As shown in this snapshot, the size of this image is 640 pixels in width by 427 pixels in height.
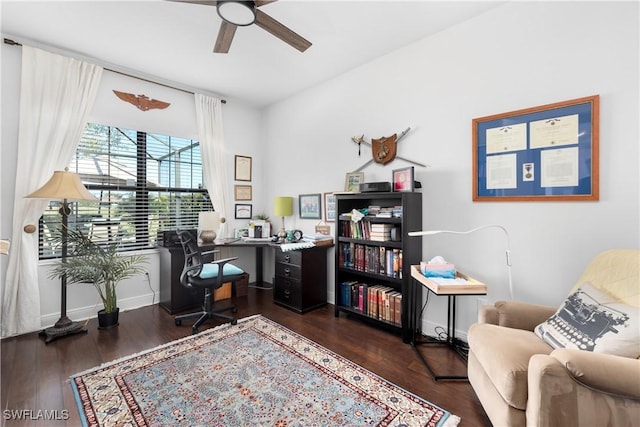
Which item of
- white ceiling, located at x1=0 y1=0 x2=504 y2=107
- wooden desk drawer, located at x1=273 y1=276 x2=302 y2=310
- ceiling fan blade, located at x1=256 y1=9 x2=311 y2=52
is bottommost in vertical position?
wooden desk drawer, located at x1=273 y1=276 x2=302 y2=310

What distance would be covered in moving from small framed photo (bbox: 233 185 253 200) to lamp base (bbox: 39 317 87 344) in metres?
2.30

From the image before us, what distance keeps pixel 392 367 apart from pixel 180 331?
2.00m

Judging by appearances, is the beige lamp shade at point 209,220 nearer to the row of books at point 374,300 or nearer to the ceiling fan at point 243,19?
the row of books at point 374,300

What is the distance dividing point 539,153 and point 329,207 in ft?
7.00

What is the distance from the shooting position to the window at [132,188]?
2938mm

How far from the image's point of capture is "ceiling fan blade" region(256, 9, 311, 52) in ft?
6.11

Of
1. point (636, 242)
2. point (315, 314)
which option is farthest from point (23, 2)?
point (636, 242)

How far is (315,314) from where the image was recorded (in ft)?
10.0

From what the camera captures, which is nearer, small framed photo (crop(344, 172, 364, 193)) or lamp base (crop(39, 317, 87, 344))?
lamp base (crop(39, 317, 87, 344))

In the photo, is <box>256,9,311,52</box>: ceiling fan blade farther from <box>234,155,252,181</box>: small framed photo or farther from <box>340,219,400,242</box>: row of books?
<box>234,155,252,181</box>: small framed photo

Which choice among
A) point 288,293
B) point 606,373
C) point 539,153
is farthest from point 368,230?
point 606,373

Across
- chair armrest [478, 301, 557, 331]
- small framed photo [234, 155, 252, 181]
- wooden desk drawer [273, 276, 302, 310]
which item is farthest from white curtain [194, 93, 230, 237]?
chair armrest [478, 301, 557, 331]

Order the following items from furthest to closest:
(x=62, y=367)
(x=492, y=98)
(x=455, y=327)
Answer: (x=455, y=327), (x=492, y=98), (x=62, y=367)

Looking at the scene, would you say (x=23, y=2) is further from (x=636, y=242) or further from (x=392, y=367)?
(x=636, y=242)
